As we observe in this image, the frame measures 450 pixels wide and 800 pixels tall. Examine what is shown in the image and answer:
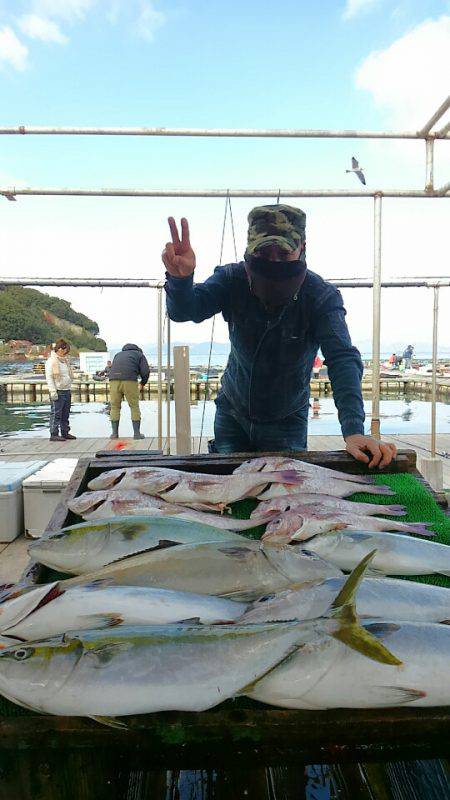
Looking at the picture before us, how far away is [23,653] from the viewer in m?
1.13

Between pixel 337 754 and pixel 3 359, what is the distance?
246ft

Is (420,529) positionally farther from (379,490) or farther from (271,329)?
(271,329)

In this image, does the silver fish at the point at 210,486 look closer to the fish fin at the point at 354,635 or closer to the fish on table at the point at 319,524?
the fish on table at the point at 319,524

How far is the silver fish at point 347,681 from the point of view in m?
1.10

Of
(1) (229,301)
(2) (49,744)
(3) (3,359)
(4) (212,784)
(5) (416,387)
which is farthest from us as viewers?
(3) (3,359)

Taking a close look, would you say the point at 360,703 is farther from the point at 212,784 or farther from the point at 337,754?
the point at 212,784

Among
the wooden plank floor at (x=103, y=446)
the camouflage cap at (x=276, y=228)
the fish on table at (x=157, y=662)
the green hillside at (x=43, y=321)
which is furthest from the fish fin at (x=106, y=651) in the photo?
the green hillside at (x=43, y=321)

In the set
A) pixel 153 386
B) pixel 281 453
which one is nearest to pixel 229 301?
pixel 281 453

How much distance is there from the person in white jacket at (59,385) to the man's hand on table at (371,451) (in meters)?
9.88

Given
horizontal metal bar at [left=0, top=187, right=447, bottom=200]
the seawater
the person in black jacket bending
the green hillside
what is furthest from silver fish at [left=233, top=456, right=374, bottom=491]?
the green hillside

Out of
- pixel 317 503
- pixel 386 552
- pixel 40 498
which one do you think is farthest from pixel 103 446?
pixel 386 552

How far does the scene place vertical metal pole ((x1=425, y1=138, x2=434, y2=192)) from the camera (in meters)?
3.72

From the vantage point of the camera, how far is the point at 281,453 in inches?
104

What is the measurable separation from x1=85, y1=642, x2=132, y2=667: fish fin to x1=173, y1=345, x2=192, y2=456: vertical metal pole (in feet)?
14.6
